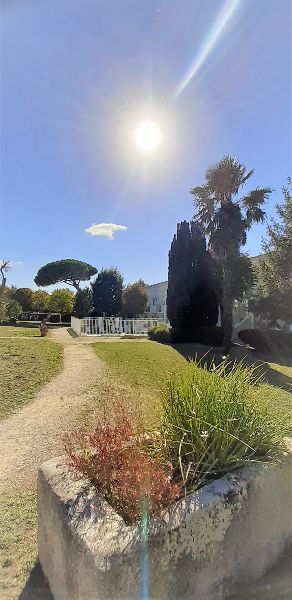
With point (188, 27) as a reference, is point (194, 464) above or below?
below

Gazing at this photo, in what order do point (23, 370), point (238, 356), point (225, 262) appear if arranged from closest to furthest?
point (23, 370) → point (238, 356) → point (225, 262)

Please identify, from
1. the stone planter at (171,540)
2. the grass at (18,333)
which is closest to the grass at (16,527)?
the stone planter at (171,540)

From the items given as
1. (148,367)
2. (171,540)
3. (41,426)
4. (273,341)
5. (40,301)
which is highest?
(40,301)

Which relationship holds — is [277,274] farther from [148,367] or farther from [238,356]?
[148,367]

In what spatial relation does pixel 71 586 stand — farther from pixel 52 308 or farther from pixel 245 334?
pixel 52 308

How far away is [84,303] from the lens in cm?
3347

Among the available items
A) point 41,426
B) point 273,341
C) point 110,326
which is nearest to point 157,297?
point 110,326

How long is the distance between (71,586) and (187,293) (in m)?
16.8

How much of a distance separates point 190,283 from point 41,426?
45.6 feet

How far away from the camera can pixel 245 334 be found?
725 inches

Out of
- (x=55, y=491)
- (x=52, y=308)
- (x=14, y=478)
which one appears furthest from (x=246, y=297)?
(x=52, y=308)

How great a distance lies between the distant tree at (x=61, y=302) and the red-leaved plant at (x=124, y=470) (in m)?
37.6

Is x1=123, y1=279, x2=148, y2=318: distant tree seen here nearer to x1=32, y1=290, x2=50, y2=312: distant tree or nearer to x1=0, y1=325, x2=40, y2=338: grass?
x1=0, y1=325, x2=40, y2=338: grass

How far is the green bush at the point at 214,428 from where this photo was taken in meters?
2.28
